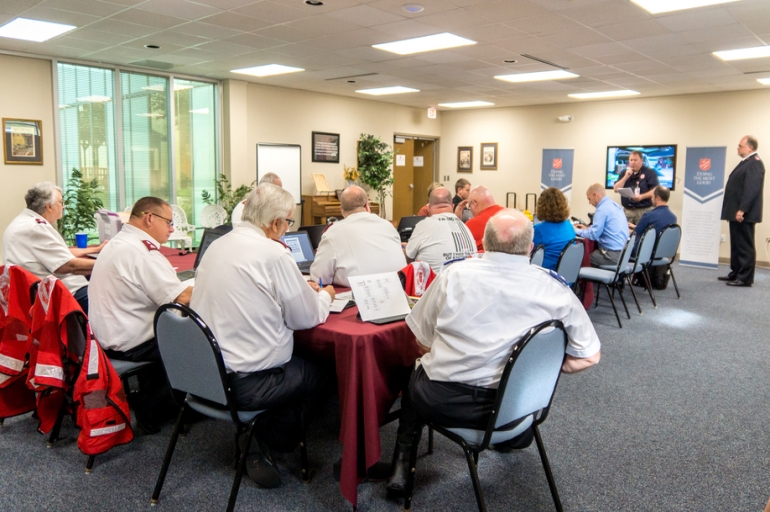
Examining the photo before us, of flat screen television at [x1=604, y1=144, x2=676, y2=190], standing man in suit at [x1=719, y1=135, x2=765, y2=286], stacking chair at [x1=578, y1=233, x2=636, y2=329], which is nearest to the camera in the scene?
stacking chair at [x1=578, y1=233, x2=636, y2=329]

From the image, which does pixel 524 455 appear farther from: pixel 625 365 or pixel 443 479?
pixel 625 365

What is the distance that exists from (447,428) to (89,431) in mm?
1649

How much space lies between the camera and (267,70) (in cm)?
770

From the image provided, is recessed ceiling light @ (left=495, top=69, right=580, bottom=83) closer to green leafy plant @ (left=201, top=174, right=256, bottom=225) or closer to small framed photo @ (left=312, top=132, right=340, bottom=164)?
small framed photo @ (left=312, top=132, right=340, bottom=164)

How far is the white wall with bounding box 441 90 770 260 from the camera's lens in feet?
28.7

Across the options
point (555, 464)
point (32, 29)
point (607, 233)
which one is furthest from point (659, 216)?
point (32, 29)

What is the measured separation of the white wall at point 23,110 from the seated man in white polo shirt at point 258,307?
5747mm

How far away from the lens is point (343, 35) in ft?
18.3

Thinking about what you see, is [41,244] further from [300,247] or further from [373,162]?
[373,162]

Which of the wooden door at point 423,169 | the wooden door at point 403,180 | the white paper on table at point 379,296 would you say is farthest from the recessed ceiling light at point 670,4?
the wooden door at point 423,169

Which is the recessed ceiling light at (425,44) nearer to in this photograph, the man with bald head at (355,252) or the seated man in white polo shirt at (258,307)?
the man with bald head at (355,252)

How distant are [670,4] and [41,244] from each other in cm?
482

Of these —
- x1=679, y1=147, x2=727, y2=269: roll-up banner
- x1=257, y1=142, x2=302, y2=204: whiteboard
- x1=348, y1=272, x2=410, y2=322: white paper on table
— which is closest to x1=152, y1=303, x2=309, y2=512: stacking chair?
x1=348, y1=272, x2=410, y2=322: white paper on table

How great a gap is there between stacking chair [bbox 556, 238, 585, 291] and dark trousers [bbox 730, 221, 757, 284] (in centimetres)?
349
